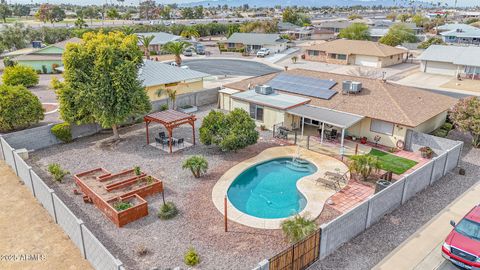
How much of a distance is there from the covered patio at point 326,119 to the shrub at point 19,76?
114ft

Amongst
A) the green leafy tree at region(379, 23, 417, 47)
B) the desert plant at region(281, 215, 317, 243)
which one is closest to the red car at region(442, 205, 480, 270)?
the desert plant at region(281, 215, 317, 243)

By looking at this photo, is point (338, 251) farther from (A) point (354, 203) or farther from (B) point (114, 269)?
(B) point (114, 269)

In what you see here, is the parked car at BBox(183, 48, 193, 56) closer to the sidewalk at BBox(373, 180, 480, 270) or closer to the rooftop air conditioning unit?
the rooftop air conditioning unit

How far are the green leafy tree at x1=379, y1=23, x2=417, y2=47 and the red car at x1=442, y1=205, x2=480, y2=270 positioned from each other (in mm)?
70398

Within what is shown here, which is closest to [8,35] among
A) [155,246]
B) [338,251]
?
[155,246]

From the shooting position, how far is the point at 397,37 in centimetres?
7775

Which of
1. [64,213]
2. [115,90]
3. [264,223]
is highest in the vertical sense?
[115,90]

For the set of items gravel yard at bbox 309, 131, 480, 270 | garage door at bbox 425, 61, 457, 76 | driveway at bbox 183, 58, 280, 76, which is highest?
garage door at bbox 425, 61, 457, 76

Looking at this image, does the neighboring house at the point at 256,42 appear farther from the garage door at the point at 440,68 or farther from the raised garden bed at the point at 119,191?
the raised garden bed at the point at 119,191

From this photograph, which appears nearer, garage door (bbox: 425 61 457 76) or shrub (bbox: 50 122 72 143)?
shrub (bbox: 50 122 72 143)

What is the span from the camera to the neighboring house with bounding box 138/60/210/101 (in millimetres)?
36125

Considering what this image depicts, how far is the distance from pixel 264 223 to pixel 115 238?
6917 mm

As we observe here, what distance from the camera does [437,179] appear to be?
21.8 metres

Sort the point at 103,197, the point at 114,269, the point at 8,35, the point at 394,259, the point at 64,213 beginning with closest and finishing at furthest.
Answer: the point at 114,269 < the point at 394,259 < the point at 64,213 < the point at 103,197 < the point at 8,35
